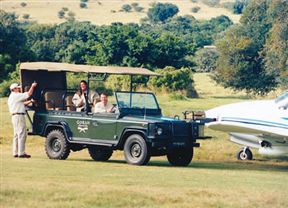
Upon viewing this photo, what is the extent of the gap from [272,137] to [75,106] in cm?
501

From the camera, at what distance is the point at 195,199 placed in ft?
53.5

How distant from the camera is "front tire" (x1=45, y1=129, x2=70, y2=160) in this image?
23562mm

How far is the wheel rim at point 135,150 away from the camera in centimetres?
2239

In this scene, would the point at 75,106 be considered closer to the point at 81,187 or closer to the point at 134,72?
the point at 134,72

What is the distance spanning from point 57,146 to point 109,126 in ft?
5.44

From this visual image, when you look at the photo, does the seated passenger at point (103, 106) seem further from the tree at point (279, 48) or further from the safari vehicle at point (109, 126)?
the tree at point (279, 48)

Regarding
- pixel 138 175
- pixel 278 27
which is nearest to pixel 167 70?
pixel 278 27

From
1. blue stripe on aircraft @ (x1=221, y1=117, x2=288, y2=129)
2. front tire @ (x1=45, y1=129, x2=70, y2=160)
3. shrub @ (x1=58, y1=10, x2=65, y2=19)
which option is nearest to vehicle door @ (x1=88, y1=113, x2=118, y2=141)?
front tire @ (x1=45, y1=129, x2=70, y2=160)

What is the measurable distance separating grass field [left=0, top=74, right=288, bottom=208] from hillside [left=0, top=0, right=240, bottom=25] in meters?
121

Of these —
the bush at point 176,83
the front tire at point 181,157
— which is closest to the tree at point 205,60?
the bush at point 176,83

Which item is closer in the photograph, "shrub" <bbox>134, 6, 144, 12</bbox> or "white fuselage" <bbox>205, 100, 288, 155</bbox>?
"white fuselage" <bbox>205, 100, 288, 155</bbox>

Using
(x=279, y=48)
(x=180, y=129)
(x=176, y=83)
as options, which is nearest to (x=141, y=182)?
(x=180, y=129)

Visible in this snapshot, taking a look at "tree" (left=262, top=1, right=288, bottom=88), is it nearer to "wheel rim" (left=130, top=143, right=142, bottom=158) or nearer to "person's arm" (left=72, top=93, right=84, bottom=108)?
"person's arm" (left=72, top=93, right=84, bottom=108)

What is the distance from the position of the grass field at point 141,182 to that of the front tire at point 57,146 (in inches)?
11.5
